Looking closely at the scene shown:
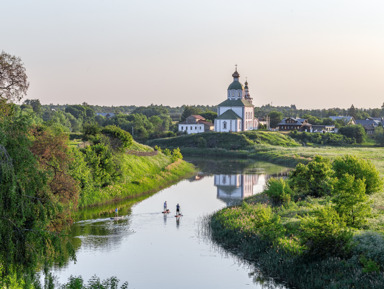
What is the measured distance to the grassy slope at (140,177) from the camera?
41.5m

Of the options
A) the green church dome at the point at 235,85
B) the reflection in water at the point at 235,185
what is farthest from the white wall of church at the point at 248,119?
the reflection in water at the point at 235,185

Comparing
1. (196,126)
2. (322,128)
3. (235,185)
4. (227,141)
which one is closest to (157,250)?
(235,185)

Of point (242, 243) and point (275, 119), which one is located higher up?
point (275, 119)

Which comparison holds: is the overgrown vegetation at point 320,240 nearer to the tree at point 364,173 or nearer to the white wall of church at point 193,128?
the tree at point 364,173

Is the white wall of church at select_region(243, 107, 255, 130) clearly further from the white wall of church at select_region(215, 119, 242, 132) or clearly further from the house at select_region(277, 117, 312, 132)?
the house at select_region(277, 117, 312, 132)

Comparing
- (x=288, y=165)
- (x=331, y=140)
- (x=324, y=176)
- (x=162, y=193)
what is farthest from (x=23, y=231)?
(x=331, y=140)

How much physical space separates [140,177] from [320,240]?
104 ft

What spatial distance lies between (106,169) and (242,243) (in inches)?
754

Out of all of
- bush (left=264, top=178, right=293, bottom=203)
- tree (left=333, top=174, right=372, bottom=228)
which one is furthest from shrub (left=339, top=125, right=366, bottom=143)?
tree (left=333, top=174, right=372, bottom=228)

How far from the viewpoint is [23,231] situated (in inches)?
558

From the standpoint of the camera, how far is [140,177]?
5128cm

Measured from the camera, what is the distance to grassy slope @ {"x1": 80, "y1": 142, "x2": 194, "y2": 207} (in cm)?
4150

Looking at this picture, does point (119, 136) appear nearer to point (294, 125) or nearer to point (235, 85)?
point (235, 85)

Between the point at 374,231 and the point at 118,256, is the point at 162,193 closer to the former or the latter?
the point at 118,256
